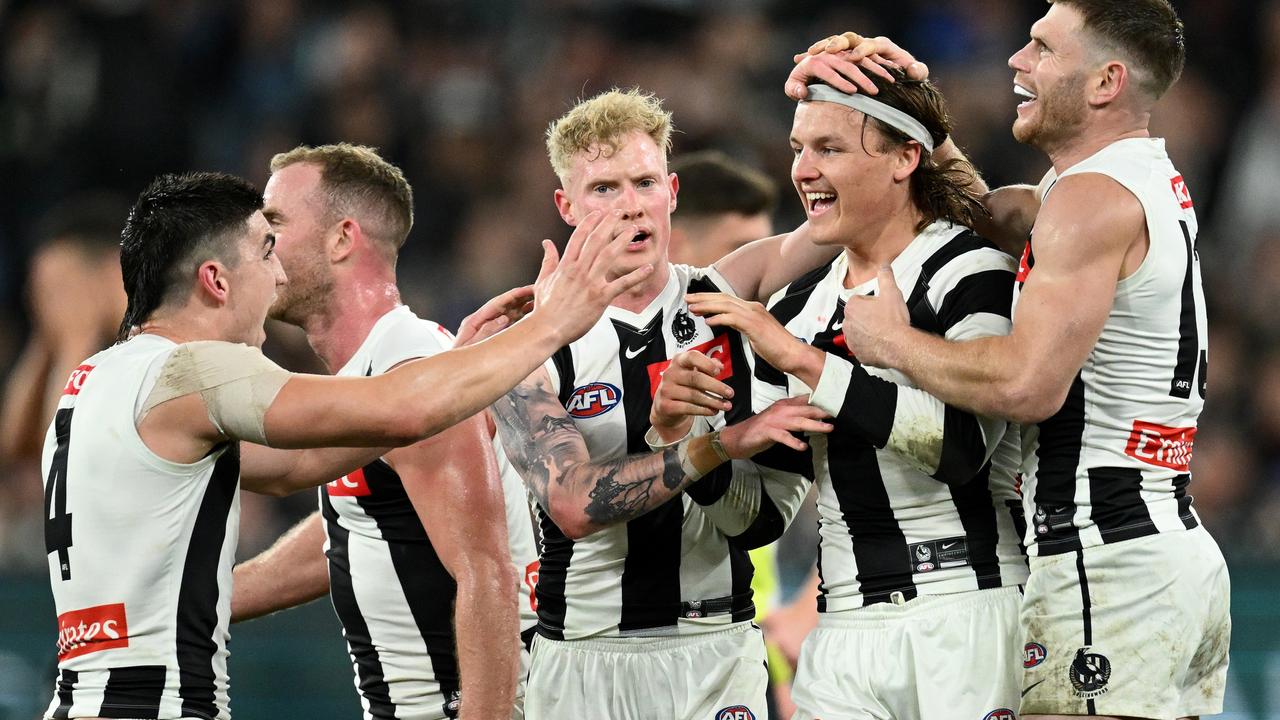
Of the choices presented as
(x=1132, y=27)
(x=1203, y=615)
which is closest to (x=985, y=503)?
(x=1203, y=615)

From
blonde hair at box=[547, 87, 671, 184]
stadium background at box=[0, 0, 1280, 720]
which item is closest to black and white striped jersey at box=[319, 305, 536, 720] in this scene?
blonde hair at box=[547, 87, 671, 184]

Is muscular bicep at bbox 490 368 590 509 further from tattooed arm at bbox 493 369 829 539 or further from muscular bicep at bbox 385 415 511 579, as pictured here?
muscular bicep at bbox 385 415 511 579

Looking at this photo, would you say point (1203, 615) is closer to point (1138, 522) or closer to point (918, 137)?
point (1138, 522)

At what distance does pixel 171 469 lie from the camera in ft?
12.1

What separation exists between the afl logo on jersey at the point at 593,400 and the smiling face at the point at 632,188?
0.37m

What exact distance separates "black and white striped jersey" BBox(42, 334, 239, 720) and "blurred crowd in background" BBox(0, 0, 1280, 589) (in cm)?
682

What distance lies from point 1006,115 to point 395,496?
795cm

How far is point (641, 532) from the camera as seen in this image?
4672 millimetres

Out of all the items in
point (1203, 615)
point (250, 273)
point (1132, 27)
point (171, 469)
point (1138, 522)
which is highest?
point (1132, 27)

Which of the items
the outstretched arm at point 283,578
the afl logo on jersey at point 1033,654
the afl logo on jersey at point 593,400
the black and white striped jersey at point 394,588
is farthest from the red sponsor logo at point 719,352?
→ the outstretched arm at point 283,578

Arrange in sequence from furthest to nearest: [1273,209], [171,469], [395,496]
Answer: [1273,209], [395,496], [171,469]

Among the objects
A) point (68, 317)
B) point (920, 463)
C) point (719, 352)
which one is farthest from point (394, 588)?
point (68, 317)

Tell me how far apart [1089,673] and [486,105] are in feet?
31.0

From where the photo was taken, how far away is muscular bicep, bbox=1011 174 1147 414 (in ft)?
12.3
